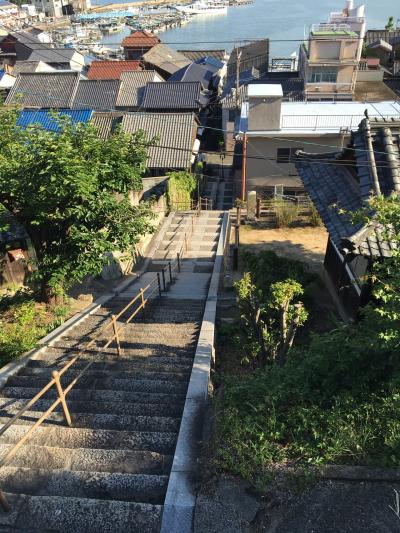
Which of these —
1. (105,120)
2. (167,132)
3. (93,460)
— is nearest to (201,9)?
(105,120)

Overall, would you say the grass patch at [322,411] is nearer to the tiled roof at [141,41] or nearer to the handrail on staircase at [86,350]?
the handrail on staircase at [86,350]

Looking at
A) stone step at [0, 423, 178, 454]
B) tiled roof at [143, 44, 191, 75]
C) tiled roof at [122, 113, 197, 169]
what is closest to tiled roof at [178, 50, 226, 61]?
tiled roof at [143, 44, 191, 75]

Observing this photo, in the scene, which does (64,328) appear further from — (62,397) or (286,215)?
(286,215)

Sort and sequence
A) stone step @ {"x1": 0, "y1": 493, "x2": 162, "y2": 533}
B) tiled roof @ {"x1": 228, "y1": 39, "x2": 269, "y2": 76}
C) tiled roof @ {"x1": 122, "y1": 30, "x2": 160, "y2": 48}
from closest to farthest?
stone step @ {"x1": 0, "y1": 493, "x2": 162, "y2": 533}, tiled roof @ {"x1": 228, "y1": 39, "x2": 269, "y2": 76}, tiled roof @ {"x1": 122, "y1": 30, "x2": 160, "y2": 48}

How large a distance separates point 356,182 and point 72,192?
6.35 m

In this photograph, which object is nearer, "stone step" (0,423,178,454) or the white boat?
"stone step" (0,423,178,454)

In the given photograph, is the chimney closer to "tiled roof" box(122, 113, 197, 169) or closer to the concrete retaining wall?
"tiled roof" box(122, 113, 197, 169)

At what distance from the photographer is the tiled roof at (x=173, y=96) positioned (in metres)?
32.1

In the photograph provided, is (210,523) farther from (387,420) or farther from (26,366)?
(26,366)

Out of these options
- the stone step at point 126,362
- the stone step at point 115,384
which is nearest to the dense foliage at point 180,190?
the stone step at point 126,362

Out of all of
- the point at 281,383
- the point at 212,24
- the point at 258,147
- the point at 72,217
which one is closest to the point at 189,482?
the point at 281,383

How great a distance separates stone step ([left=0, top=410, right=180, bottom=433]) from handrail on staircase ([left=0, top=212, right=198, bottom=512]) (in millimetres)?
147

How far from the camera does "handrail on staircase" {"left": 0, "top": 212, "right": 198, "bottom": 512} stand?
14.4 feet

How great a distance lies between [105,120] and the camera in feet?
89.7
